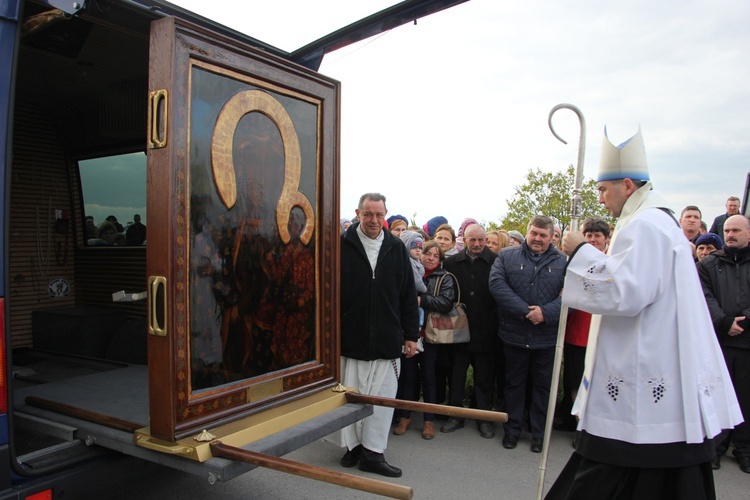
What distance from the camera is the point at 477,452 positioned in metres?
4.68

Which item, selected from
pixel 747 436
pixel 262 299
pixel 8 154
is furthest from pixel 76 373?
pixel 747 436

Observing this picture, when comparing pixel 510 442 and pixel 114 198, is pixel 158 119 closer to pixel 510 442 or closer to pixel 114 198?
pixel 114 198

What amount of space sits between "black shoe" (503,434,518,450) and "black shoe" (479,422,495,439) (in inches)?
8.2

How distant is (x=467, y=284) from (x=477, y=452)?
4.93ft

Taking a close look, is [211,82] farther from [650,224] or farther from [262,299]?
[650,224]

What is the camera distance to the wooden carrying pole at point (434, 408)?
278cm

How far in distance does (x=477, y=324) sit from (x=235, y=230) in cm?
308

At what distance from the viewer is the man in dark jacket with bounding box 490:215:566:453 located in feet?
15.7

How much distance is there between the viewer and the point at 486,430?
5.09m

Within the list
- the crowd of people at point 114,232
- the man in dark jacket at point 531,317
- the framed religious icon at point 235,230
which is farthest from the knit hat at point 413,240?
the crowd of people at point 114,232

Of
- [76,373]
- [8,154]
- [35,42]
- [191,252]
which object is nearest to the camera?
[8,154]

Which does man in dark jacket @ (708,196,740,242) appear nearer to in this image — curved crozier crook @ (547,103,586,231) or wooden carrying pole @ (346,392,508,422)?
curved crozier crook @ (547,103,586,231)

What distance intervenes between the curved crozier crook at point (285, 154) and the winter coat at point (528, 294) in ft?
7.46

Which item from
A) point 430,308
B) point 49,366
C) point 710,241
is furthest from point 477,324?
point 49,366
